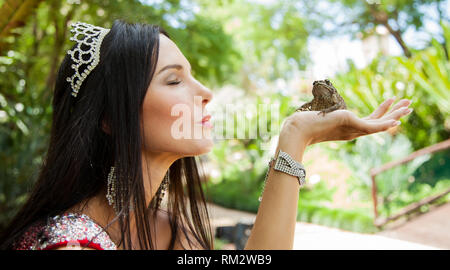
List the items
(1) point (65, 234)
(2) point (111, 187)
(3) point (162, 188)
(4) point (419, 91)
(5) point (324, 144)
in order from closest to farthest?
(1) point (65, 234), (2) point (111, 187), (3) point (162, 188), (4) point (419, 91), (5) point (324, 144)

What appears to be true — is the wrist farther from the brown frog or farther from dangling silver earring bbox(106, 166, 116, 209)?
dangling silver earring bbox(106, 166, 116, 209)

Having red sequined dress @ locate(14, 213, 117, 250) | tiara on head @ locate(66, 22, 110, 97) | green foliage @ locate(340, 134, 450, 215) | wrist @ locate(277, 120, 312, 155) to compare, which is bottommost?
green foliage @ locate(340, 134, 450, 215)

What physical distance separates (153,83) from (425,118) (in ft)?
24.4

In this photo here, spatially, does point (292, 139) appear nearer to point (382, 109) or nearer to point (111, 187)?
point (382, 109)

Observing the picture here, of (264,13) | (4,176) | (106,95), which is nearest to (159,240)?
(106,95)

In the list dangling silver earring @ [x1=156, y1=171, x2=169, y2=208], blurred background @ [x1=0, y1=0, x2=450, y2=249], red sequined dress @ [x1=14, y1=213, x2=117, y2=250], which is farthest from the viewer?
blurred background @ [x1=0, y1=0, x2=450, y2=249]

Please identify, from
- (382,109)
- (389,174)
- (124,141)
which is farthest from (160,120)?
(389,174)

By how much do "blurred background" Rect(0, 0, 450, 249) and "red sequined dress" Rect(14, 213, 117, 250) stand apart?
0.57 m

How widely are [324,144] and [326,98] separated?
24.7 feet

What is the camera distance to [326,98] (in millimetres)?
1317

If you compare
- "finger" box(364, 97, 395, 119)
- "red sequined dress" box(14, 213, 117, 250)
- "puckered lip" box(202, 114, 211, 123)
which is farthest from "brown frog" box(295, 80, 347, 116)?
"red sequined dress" box(14, 213, 117, 250)

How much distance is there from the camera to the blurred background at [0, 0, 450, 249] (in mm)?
4406

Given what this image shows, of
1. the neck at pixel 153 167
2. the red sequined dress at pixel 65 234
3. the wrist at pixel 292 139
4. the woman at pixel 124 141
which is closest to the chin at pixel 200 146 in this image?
the woman at pixel 124 141

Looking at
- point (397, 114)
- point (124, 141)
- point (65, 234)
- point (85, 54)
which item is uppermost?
point (85, 54)
